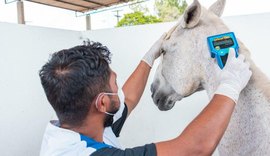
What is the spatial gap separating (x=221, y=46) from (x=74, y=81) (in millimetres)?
464

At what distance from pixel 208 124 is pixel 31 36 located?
167 centimetres

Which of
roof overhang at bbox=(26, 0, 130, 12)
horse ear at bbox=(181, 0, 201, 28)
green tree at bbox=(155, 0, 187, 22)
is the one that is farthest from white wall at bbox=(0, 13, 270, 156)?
green tree at bbox=(155, 0, 187, 22)

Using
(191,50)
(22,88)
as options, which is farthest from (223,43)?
(22,88)

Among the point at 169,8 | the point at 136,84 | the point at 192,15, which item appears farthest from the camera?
the point at 169,8

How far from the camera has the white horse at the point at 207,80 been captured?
0.71 meters

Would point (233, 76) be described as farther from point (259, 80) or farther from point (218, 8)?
point (218, 8)

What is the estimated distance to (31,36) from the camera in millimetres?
1890

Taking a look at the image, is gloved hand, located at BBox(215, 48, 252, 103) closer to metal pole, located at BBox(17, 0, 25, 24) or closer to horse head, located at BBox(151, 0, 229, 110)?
horse head, located at BBox(151, 0, 229, 110)

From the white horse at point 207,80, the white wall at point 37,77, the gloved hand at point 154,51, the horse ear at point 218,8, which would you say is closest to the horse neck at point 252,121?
the white horse at point 207,80

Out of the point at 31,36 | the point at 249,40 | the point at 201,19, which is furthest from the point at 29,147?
the point at 249,40

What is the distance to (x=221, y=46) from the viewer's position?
77cm

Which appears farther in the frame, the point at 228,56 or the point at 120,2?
the point at 120,2

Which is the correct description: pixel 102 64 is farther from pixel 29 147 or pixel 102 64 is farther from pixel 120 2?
pixel 120 2

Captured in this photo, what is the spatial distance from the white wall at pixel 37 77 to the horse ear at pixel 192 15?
2.85 feet
